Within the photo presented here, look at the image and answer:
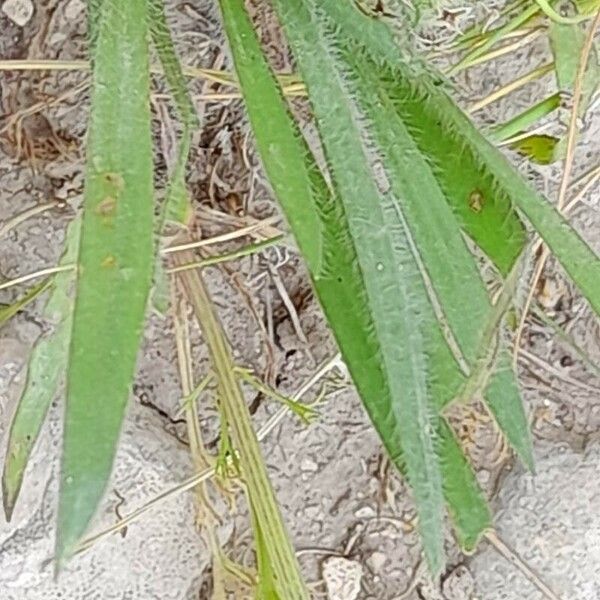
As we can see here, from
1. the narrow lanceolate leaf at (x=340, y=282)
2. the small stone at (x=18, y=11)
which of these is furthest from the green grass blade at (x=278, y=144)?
the small stone at (x=18, y=11)

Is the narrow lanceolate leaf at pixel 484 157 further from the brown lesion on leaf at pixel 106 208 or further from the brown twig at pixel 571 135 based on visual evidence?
the brown lesion on leaf at pixel 106 208

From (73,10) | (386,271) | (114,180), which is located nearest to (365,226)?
(386,271)

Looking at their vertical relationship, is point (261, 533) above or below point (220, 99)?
below

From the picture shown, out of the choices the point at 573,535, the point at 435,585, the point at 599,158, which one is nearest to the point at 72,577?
the point at 435,585

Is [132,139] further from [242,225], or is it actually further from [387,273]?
[242,225]

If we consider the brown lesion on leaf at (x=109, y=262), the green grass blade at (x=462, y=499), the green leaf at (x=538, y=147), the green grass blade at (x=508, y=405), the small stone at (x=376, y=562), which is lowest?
the small stone at (x=376, y=562)

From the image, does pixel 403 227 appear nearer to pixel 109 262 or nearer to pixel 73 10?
pixel 109 262
